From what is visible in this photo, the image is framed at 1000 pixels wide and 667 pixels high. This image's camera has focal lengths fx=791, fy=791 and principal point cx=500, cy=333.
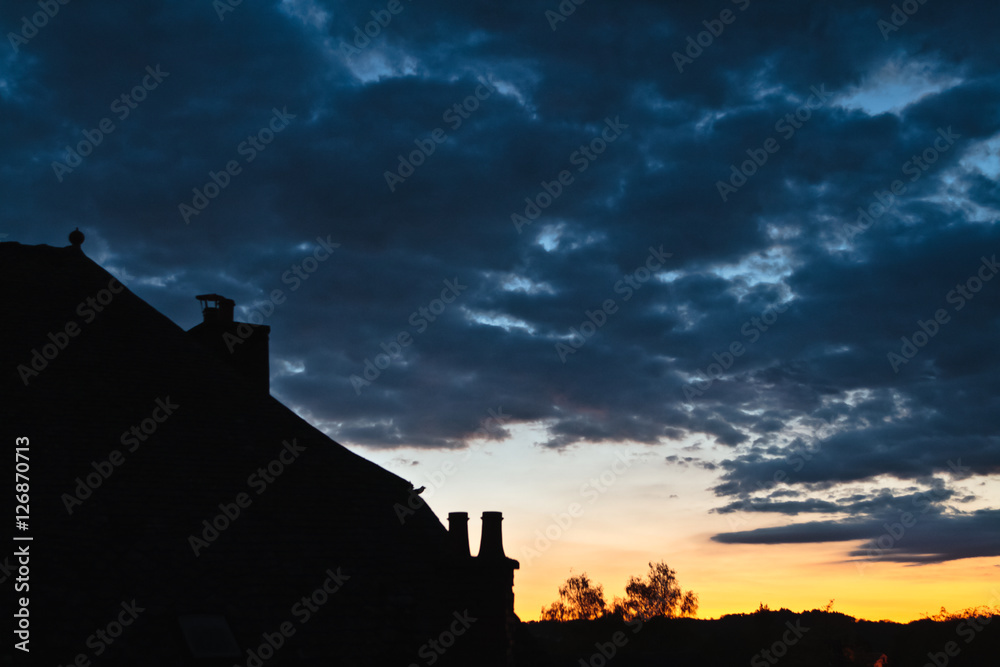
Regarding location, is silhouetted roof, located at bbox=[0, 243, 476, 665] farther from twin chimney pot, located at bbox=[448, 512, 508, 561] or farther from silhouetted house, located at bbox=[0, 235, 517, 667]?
twin chimney pot, located at bbox=[448, 512, 508, 561]

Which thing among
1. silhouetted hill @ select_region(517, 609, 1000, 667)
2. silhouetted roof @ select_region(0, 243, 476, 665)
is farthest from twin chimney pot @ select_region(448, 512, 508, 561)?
silhouetted hill @ select_region(517, 609, 1000, 667)

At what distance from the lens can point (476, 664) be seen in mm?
13414

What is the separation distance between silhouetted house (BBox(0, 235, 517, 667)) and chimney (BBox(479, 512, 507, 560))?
40 mm

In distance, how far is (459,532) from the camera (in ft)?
48.1

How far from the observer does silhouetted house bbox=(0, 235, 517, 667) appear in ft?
36.2

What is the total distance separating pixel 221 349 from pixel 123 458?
5.94 m

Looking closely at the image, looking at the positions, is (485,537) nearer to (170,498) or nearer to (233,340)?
(170,498)

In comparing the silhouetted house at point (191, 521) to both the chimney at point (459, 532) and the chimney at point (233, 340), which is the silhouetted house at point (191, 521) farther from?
the chimney at point (233, 340)

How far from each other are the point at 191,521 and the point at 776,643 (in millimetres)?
48337

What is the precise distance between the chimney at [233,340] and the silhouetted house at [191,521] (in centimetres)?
218

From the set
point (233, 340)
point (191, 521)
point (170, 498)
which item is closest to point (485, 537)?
point (191, 521)

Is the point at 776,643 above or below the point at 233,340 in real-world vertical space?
below

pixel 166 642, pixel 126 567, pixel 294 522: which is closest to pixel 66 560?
pixel 126 567

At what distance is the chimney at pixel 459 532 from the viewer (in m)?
14.4
